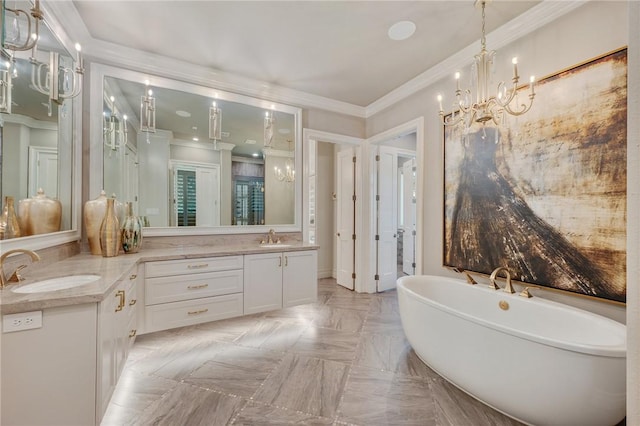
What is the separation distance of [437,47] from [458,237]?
1.91m

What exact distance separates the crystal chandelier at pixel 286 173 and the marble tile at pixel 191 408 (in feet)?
7.81

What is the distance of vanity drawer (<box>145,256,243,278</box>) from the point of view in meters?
2.33

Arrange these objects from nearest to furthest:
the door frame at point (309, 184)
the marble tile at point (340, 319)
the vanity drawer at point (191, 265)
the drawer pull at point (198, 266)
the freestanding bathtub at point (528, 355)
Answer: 1. the freestanding bathtub at point (528, 355)
2. the vanity drawer at point (191, 265)
3. the drawer pull at point (198, 266)
4. the marble tile at point (340, 319)
5. the door frame at point (309, 184)

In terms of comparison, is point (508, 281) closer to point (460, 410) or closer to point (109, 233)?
point (460, 410)

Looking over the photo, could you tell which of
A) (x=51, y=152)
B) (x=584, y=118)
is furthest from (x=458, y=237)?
(x=51, y=152)

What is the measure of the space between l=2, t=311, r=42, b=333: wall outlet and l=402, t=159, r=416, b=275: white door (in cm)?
486

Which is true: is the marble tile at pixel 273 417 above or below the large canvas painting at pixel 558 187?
below

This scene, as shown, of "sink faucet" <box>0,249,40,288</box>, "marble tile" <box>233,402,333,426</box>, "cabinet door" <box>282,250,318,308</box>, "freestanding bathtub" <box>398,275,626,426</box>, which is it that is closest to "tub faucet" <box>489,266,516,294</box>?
"freestanding bathtub" <box>398,275,626,426</box>

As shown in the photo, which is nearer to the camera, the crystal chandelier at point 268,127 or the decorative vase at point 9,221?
the decorative vase at point 9,221

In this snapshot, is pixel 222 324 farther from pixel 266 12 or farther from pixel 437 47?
pixel 437 47

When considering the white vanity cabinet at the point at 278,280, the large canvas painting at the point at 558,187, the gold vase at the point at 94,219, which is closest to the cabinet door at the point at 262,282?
the white vanity cabinet at the point at 278,280

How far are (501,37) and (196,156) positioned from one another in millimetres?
3241

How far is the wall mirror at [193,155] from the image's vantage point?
8.61ft

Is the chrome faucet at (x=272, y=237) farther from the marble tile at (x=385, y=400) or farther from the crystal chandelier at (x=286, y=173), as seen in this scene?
the marble tile at (x=385, y=400)
